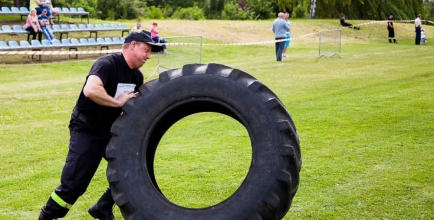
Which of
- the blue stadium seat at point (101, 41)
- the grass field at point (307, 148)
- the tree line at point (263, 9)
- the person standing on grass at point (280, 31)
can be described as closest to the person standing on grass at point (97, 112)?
the grass field at point (307, 148)

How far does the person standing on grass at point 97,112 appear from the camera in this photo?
5.37 meters

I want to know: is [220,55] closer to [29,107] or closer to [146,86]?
[29,107]

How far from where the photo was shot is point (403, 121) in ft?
37.1

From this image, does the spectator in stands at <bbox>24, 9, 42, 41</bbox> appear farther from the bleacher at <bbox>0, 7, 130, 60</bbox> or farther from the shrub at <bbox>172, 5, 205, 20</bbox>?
the shrub at <bbox>172, 5, 205, 20</bbox>

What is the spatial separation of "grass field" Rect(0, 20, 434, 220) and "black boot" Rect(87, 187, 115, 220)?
17.8 inches

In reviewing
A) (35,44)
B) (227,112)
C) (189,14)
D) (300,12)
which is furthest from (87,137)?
(300,12)

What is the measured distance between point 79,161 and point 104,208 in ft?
2.27

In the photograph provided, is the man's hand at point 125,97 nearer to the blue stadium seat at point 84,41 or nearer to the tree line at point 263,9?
the blue stadium seat at point 84,41

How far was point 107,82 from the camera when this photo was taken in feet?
17.8

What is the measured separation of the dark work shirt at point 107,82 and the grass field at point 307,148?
1320 mm

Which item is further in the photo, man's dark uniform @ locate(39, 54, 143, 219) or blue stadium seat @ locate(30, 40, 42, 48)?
blue stadium seat @ locate(30, 40, 42, 48)

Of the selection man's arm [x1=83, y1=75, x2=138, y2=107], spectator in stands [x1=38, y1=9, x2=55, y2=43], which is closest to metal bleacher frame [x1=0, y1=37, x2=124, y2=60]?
spectator in stands [x1=38, y1=9, x2=55, y2=43]

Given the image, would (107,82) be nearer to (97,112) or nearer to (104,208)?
(97,112)

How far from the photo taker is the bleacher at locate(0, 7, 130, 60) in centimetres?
2288
